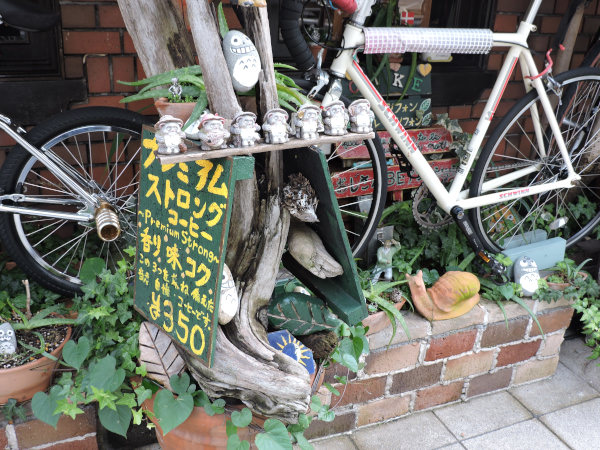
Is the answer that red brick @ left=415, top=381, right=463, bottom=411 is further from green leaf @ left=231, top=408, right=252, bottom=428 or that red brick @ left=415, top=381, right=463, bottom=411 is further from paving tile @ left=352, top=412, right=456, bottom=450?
green leaf @ left=231, top=408, right=252, bottom=428

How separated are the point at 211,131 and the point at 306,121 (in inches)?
11.7

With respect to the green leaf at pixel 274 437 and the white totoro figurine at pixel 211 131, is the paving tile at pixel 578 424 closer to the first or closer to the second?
the green leaf at pixel 274 437

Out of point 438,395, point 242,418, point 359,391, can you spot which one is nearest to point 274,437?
point 242,418

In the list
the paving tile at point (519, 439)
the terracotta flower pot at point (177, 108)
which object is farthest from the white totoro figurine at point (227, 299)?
the paving tile at point (519, 439)

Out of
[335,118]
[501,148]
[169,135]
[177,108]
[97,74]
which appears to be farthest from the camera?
[501,148]

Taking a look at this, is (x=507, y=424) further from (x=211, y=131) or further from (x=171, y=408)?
(x=211, y=131)

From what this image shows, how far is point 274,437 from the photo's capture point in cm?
188

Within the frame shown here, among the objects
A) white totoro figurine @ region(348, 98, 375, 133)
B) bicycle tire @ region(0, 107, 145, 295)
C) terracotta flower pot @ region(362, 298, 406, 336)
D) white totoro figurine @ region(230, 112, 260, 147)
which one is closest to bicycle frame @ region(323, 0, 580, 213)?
terracotta flower pot @ region(362, 298, 406, 336)

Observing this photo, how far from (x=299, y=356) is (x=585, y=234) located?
2.84 m

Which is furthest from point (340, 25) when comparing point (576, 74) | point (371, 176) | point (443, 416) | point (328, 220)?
point (443, 416)

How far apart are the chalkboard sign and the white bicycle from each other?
3.78 feet

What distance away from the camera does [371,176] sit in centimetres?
351

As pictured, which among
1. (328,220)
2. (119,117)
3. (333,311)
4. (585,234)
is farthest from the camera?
(585,234)

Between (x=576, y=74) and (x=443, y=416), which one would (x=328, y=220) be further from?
(x=576, y=74)
